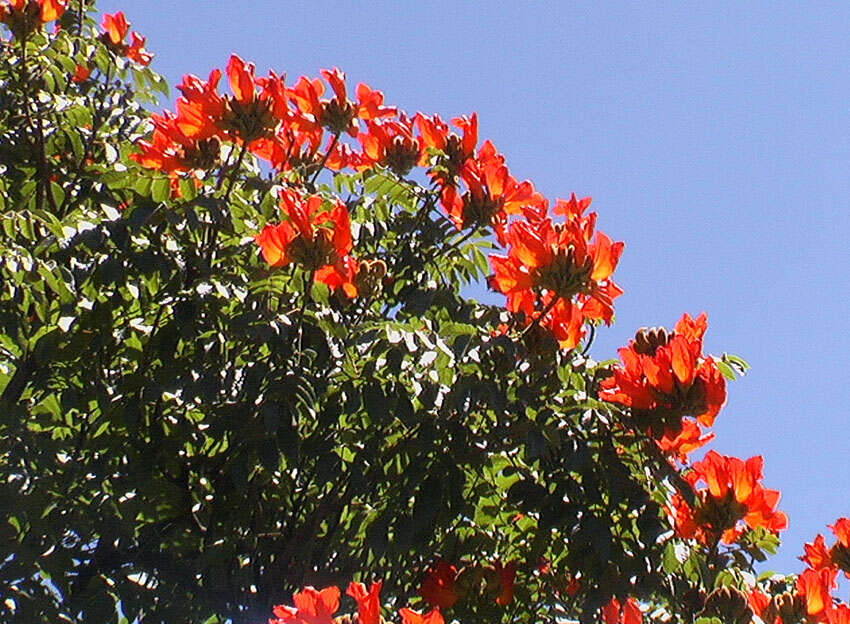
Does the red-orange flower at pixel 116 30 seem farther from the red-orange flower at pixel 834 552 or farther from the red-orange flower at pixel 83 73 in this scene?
the red-orange flower at pixel 834 552

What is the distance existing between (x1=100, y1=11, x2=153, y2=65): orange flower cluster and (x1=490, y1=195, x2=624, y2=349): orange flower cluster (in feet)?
7.05

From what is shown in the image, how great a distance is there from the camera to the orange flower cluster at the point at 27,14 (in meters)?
3.33

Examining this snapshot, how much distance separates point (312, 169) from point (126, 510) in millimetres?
1342

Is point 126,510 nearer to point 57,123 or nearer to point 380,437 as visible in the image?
point 380,437

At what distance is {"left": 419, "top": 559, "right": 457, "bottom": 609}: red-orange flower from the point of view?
9.39 feet

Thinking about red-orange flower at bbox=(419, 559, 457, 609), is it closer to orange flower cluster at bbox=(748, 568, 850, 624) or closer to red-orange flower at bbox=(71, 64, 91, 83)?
orange flower cluster at bbox=(748, 568, 850, 624)

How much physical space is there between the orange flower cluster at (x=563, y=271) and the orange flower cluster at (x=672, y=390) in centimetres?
15

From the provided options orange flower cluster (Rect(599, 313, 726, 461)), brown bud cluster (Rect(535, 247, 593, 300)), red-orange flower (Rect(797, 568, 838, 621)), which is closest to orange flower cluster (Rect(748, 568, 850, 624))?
red-orange flower (Rect(797, 568, 838, 621))

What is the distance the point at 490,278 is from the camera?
295 centimetres

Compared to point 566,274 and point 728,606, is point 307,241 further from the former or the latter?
point 728,606

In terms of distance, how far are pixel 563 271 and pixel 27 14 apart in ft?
6.31

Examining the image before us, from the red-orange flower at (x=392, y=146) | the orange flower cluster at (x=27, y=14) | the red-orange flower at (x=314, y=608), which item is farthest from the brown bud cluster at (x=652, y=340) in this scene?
the orange flower cluster at (x=27, y=14)

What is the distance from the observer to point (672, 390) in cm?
250

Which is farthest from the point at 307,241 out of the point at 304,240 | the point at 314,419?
the point at 314,419
